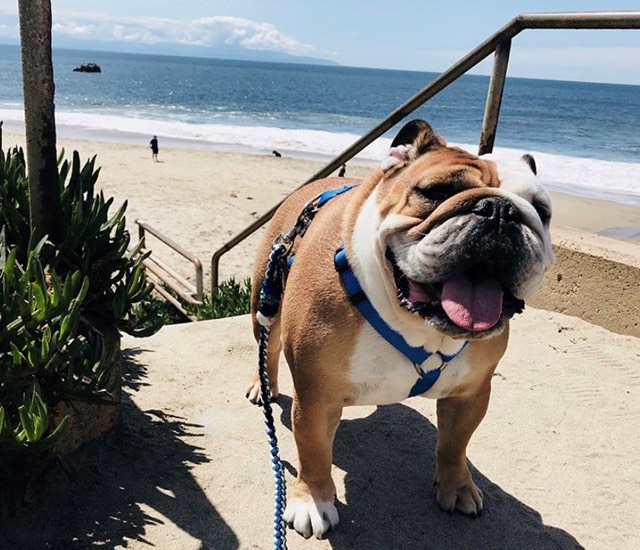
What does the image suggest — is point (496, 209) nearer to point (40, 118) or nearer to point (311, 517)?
point (311, 517)

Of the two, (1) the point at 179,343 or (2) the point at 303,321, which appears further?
(1) the point at 179,343

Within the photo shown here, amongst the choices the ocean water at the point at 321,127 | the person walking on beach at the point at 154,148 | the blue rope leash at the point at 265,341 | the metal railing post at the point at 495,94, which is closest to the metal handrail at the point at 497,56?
the metal railing post at the point at 495,94

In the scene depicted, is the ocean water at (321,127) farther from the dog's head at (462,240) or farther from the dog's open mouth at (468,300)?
the dog's open mouth at (468,300)

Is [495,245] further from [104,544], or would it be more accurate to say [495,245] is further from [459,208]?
[104,544]

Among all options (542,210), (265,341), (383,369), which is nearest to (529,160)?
(542,210)

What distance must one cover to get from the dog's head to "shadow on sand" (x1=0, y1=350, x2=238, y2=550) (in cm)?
128

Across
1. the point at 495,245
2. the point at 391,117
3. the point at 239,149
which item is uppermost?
the point at 391,117

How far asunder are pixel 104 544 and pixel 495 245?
1.80m

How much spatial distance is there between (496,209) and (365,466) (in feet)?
5.64

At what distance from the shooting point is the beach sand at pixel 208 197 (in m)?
11.4

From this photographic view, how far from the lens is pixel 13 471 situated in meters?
2.51

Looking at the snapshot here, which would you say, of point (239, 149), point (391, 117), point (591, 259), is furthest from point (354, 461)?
point (239, 149)

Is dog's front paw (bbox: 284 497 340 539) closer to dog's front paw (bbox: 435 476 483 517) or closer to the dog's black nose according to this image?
dog's front paw (bbox: 435 476 483 517)

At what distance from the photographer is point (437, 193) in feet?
7.02
